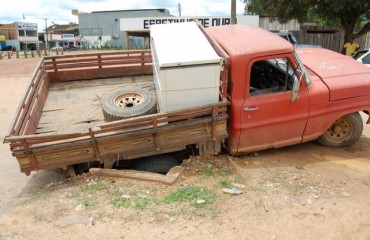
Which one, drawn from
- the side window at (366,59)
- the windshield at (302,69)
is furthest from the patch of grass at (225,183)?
the side window at (366,59)

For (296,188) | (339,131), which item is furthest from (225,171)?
(339,131)

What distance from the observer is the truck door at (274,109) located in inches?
184

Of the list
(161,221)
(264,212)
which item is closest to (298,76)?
(264,212)

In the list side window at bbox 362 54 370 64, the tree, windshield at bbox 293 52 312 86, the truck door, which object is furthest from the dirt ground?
the tree

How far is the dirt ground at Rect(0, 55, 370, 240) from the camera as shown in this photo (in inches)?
134

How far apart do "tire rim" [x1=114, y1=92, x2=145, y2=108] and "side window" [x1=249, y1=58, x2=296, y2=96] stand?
1818 mm

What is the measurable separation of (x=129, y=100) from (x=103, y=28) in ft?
220

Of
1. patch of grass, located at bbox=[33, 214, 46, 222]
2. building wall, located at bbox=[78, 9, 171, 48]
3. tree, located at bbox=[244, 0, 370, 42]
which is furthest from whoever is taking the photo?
building wall, located at bbox=[78, 9, 171, 48]

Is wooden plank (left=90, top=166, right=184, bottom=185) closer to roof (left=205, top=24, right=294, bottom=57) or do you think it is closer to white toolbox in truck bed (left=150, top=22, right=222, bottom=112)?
white toolbox in truck bed (left=150, top=22, right=222, bottom=112)

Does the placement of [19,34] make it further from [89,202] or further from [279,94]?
[279,94]

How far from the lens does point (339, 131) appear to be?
5.38 meters

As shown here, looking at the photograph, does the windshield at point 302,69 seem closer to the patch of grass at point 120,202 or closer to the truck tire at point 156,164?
the truck tire at point 156,164

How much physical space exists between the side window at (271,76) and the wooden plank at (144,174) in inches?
63.0

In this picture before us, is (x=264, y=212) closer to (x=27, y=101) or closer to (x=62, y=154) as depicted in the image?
(x=62, y=154)
